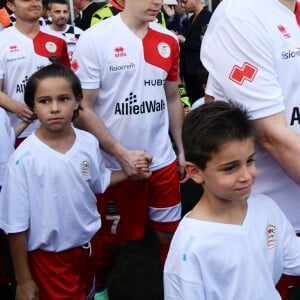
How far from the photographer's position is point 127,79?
3031 millimetres

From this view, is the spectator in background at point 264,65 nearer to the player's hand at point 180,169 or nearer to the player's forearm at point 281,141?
the player's forearm at point 281,141

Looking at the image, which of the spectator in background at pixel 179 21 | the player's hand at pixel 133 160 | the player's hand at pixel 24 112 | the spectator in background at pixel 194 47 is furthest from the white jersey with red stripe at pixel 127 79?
the spectator in background at pixel 179 21

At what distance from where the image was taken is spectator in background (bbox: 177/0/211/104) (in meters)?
6.88

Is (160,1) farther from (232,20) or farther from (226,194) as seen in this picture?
(226,194)

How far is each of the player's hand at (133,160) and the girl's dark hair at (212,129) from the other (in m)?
1.04

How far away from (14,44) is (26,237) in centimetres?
195

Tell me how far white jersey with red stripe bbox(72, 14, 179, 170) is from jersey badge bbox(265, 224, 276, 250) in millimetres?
1379

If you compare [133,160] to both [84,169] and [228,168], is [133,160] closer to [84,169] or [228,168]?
[84,169]

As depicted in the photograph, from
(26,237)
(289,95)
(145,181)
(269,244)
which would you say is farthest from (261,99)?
(145,181)

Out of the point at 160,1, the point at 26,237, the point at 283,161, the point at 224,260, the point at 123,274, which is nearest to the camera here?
the point at 224,260

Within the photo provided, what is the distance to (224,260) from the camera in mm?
1697

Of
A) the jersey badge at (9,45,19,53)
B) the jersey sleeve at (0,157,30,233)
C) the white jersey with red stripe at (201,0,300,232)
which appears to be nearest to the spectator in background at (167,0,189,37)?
the jersey badge at (9,45,19,53)

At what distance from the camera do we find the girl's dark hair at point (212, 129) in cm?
172

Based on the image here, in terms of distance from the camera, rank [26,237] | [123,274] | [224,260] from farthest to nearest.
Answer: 1. [123,274]
2. [26,237]
3. [224,260]
